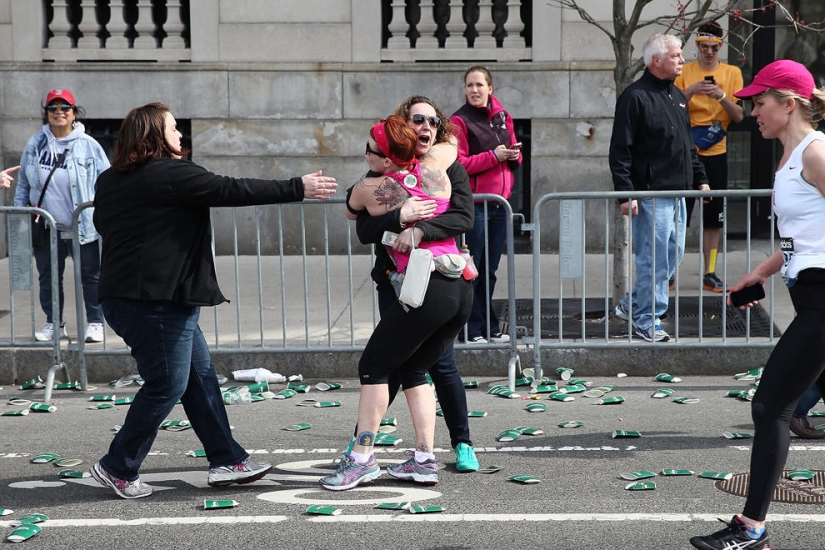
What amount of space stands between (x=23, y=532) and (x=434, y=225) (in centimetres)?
217

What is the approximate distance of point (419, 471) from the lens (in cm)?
559

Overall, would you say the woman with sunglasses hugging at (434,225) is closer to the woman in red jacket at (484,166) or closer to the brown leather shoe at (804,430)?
the brown leather shoe at (804,430)

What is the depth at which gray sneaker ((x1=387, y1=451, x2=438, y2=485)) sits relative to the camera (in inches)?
220

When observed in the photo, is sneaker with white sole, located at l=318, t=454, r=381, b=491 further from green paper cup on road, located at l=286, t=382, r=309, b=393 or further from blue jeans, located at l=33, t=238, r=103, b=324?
blue jeans, located at l=33, t=238, r=103, b=324

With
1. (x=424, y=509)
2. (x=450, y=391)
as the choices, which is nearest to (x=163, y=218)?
(x=450, y=391)

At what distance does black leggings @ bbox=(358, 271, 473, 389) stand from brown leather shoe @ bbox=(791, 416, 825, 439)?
2.00 meters

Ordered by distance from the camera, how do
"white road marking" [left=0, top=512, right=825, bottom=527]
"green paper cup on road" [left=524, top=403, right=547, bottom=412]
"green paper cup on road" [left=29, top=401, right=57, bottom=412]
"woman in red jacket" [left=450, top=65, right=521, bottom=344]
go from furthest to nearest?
1. "woman in red jacket" [left=450, top=65, right=521, bottom=344]
2. "green paper cup on road" [left=29, top=401, right=57, bottom=412]
3. "green paper cup on road" [left=524, top=403, right=547, bottom=412]
4. "white road marking" [left=0, top=512, right=825, bottom=527]

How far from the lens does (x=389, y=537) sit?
4.85 meters

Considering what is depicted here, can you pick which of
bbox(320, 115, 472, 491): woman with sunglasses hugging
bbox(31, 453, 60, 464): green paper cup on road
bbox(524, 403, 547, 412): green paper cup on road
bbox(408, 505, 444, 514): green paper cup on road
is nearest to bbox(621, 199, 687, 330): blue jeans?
bbox(524, 403, 547, 412): green paper cup on road

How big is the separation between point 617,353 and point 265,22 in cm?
626

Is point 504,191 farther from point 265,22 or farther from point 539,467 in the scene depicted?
point 265,22

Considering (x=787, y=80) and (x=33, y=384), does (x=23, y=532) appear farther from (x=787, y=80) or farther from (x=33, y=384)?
(x=787, y=80)

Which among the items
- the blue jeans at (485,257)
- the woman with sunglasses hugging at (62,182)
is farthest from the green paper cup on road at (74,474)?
the blue jeans at (485,257)

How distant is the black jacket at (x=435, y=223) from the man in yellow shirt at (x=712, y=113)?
486 centimetres
